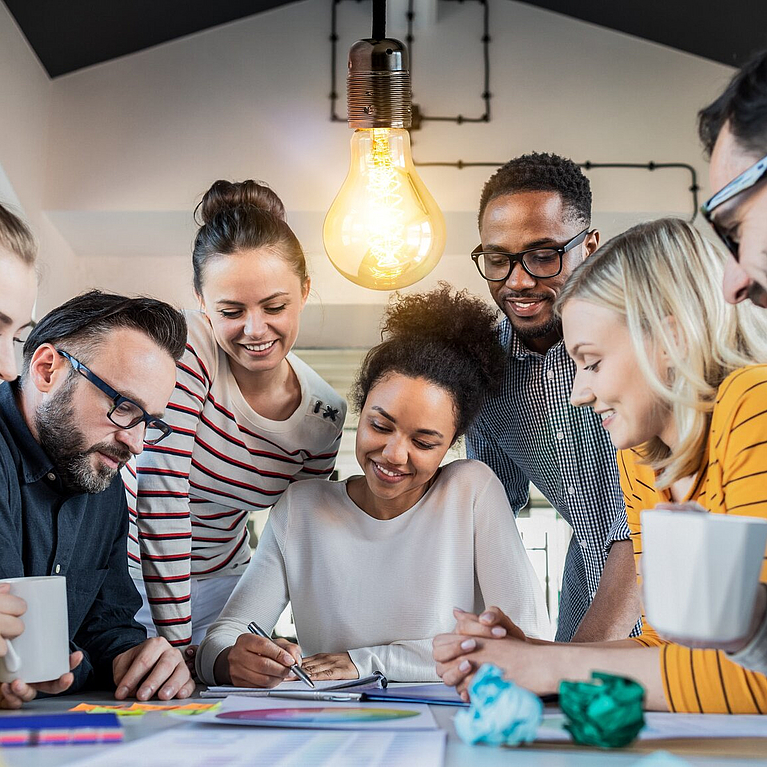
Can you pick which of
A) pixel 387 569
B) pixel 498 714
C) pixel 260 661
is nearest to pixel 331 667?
pixel 260 661

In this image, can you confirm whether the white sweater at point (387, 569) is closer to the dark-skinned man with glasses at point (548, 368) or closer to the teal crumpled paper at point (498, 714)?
the dark-skinned man with glasses at point (548, 368)

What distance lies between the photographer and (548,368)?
1772 mm

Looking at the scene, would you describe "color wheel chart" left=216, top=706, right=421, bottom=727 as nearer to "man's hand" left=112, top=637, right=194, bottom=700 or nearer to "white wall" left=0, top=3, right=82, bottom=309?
"man's hand" left=112, top=637, right=194, bottom=700

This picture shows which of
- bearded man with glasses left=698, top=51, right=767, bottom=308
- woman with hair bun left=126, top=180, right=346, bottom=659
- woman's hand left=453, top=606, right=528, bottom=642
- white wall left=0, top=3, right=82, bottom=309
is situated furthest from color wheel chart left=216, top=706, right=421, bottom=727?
white wall left=0, top=3, right=82, bottom=309

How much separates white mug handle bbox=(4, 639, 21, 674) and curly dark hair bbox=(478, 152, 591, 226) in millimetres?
1254

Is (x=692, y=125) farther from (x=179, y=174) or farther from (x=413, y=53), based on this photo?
(x=179, y=174)

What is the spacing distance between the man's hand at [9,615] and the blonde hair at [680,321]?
0.79 m

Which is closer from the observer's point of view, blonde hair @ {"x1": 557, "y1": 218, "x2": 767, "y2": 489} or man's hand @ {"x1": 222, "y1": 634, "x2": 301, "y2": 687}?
blonde hair @ {"x1": 557, "y1": 218, "x2": 767, "y2": 489}

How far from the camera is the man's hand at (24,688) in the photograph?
0.96 metres

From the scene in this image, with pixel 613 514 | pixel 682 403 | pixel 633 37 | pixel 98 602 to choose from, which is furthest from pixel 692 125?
pixel 98 602

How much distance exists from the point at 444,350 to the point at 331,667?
640 mm

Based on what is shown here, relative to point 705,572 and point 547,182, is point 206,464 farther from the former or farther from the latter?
point 705,572

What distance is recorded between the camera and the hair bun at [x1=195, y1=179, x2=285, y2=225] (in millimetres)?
1800

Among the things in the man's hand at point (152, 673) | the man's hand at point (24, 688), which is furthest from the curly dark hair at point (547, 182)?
the man's hand at point (24, 688)
